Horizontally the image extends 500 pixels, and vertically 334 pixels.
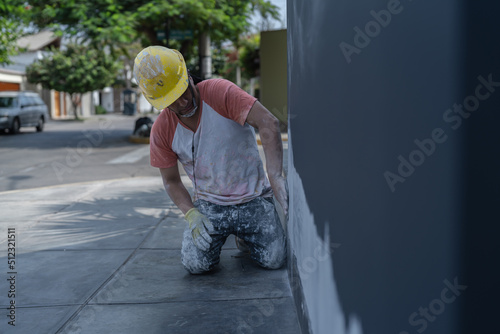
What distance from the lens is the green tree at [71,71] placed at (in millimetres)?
36219

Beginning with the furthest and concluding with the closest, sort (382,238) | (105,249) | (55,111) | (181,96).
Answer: (55,111), (105,249), (181,96), (382,238)

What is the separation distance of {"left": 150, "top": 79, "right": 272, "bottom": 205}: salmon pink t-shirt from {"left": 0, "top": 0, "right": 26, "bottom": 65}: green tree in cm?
1302

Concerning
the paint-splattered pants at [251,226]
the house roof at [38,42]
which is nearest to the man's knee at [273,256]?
the paint-splattered pants at [251,226]

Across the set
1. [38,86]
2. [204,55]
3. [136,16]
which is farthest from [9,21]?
[38,86]

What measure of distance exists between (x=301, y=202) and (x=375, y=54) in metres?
1.34

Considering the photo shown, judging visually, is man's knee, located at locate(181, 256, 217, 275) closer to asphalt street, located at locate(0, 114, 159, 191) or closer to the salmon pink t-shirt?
the salmon pink t-shirt

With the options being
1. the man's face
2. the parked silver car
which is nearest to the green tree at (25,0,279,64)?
the parked silver car

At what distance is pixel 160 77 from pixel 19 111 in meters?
20.2

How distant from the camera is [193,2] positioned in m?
14.5

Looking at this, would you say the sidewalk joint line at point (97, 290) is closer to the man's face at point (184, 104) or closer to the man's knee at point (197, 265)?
the man's knee at point (197, 265)

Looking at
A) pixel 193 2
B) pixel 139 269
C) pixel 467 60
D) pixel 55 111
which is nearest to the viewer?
pixel 467 60

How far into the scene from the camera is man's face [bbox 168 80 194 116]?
3.35 m

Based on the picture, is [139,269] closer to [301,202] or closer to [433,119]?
[301,202]

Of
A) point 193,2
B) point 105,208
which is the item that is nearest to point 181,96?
point 105,208
